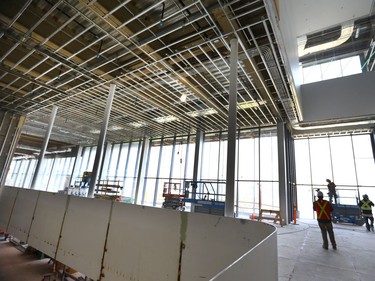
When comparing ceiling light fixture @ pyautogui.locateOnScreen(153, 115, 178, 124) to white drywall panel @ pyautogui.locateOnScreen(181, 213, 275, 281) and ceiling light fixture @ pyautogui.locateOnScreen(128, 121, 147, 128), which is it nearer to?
ceiling light fixture @ pyautogui.locateOnScreen(128, 121, 147, 128)

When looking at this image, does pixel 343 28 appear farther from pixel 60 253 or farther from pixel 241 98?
pixel 60 253

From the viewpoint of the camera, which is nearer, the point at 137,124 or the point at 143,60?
the point at 143,60

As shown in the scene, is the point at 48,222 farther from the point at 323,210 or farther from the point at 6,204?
the point at 323,210

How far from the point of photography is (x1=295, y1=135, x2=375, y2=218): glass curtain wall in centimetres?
1155

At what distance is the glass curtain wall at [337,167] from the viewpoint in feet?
37.9

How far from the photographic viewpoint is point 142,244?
4305 millimetres

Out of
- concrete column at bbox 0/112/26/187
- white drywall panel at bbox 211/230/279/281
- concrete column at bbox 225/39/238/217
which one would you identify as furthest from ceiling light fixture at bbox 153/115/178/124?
white drywall panel at bbox 211/230/279/281

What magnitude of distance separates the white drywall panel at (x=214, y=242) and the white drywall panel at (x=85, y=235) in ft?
7.84

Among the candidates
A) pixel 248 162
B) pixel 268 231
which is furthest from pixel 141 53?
pixel 248 162

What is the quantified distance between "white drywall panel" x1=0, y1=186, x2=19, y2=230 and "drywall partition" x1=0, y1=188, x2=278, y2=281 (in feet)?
9.68

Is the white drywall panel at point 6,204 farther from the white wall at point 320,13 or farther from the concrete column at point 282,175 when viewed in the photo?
the white wall at point 320,13

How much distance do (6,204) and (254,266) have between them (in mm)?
11088

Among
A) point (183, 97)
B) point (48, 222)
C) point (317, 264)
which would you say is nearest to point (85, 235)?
point (48, 222)

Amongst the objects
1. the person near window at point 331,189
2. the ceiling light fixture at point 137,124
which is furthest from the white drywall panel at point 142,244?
the person near window at point 331,189
